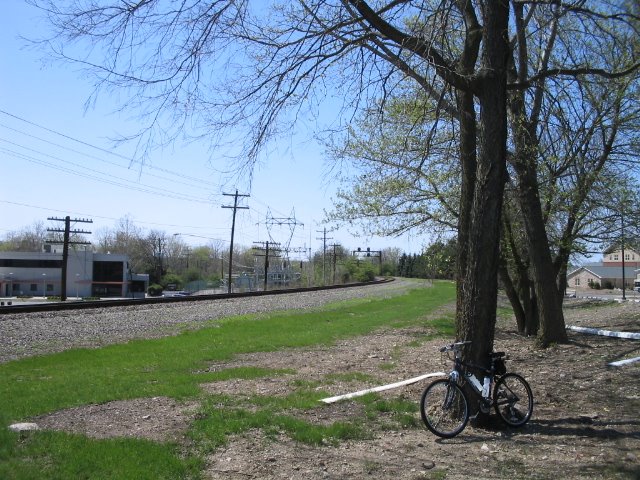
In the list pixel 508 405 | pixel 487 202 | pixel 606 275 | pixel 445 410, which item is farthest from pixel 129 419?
pixel 606 275

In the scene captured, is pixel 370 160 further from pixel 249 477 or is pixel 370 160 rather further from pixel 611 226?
pixel 249 477

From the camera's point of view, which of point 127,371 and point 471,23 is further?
point 127,371

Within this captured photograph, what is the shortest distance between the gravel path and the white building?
2300 inches

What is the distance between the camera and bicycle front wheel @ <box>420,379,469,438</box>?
685cm

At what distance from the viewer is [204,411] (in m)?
7.59

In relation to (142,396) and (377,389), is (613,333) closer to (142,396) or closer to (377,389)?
(377,389)

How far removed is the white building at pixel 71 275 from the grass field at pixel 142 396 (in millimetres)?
70721

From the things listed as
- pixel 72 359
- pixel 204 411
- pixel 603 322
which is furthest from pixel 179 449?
→ pixel 603 322

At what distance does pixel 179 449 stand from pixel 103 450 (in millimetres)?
719

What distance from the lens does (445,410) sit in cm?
711

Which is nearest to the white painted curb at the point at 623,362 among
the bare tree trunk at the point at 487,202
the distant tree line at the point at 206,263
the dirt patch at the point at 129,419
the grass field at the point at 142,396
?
the bare tree trunk at the point at 487,202

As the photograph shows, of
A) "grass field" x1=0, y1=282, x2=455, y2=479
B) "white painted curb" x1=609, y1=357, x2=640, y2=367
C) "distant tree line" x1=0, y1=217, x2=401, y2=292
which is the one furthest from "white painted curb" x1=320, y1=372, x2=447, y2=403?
"distant tree line" x1=0, y1=217, x2=401, y2=292

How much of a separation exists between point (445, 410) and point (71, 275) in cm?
8553

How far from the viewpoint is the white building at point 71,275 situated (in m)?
82.9
